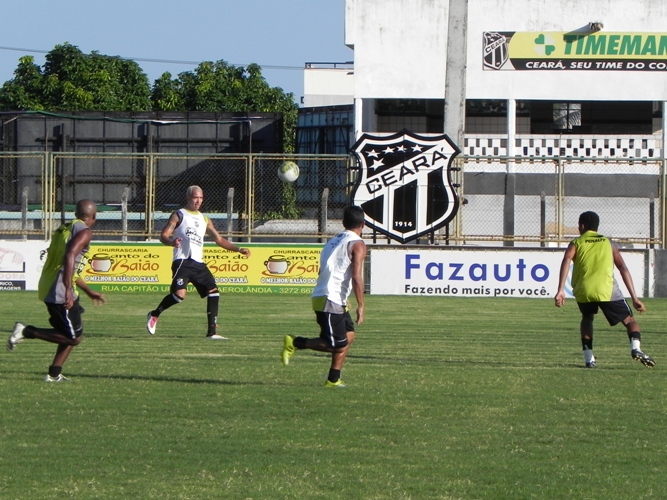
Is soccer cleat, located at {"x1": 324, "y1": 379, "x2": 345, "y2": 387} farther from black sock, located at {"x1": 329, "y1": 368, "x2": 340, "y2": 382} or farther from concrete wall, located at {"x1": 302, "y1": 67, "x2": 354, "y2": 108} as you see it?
concrete wall, located at {"x1": 302, "y1": 67, "x2": 354, "y2": 108}

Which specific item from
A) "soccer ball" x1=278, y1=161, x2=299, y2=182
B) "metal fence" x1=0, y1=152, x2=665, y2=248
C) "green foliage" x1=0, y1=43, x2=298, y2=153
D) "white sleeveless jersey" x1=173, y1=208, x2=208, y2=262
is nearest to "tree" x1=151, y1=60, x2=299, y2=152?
"green foliage" x1=0, y1=43, x2=298, y2=153

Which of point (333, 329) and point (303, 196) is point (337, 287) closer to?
point (333, 329)

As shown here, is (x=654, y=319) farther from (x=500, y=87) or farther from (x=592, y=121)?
(x=592, y=121)

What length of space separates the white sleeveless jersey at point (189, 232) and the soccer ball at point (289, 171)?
963 cm

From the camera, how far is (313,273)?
23.6 m

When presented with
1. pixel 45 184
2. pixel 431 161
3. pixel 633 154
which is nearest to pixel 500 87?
pixel 633 154

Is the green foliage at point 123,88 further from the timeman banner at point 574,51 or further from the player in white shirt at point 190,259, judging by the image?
the player in white shirt at point 190,259

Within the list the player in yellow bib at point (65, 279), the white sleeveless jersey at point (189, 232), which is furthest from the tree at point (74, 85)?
the player in yellow bib at point (65, 279)

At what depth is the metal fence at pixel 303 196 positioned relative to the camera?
23859 millimetres

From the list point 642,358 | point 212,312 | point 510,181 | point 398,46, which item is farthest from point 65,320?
point 398,46

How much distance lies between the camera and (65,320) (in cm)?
1032

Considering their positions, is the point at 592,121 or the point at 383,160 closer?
the point at 383,160

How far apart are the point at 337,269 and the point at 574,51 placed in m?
24.8

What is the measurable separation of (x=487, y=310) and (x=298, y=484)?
14013mm
